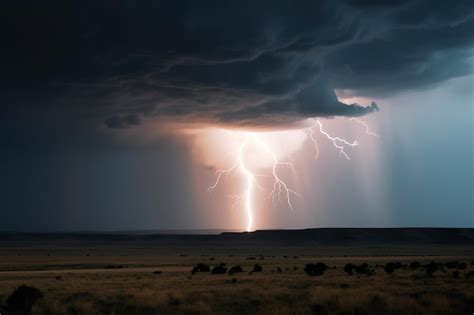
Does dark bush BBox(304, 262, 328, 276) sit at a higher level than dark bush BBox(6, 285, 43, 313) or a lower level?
higher

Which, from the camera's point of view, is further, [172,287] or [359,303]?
[172,287]

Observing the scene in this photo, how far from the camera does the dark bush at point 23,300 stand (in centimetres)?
2312

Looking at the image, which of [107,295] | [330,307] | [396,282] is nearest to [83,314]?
[107,295]

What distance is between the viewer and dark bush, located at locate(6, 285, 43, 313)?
2312 cm

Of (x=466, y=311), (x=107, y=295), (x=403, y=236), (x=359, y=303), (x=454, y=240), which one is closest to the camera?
(x=466, y=311)

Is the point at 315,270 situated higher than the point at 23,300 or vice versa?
the point at 315,270

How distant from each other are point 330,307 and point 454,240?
173 m

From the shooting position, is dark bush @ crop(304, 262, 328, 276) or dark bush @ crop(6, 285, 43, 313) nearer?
dark bush @ crop(6, 285, 43, 313)

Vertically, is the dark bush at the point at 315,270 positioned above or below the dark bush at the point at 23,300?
above

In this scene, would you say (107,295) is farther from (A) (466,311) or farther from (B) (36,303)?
(A) (466,311)

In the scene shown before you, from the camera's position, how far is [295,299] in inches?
968

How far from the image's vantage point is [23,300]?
78.3 feet

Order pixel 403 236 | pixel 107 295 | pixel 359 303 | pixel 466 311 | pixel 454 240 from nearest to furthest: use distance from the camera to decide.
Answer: pixel 466 311 < pixel 359 303 < pixel 107 295 < pixel 454 240 < pixel 403 236

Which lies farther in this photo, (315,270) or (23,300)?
(315,270)
